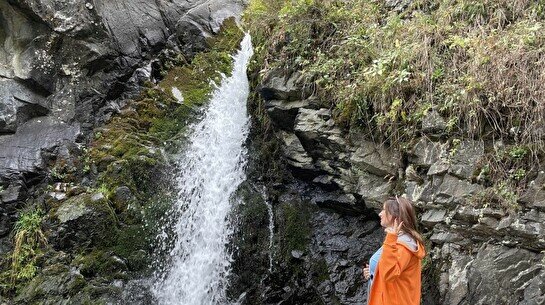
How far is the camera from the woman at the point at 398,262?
11.3 feet

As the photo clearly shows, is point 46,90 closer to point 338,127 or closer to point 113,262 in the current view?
Result: point 113,262

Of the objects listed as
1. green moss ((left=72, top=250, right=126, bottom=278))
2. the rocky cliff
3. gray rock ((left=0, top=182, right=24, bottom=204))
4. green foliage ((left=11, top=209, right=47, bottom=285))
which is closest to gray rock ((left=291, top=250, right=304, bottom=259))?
the rocky cliff

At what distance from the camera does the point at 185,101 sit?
8.98 meters

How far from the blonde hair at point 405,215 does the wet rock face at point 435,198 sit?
4.88ft

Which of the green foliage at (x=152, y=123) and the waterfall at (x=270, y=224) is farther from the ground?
the green foliage at (x=152, y=123)

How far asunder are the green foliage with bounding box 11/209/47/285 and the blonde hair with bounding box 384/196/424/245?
17.8 feet

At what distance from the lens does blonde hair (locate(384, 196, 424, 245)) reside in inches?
140

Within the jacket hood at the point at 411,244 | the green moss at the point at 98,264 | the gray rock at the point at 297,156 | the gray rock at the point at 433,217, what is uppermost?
the jacket hood at the point at 411,244

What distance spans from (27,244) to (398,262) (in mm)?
5799

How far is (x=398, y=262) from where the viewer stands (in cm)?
345

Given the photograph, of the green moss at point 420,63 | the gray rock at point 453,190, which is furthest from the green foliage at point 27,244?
the gray rock at point 453,190

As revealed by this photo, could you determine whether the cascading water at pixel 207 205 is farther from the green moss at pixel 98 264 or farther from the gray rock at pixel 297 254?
the gray rock at pixel 297 254

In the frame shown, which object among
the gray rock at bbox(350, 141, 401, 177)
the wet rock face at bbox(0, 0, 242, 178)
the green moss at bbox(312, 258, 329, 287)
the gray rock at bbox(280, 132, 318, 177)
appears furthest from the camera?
the wet rock face at bbox(0, 0, 242, 178)

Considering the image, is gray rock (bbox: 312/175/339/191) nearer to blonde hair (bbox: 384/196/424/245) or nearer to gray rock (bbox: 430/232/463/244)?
gray rock (bbox: 430/232/463/244)
